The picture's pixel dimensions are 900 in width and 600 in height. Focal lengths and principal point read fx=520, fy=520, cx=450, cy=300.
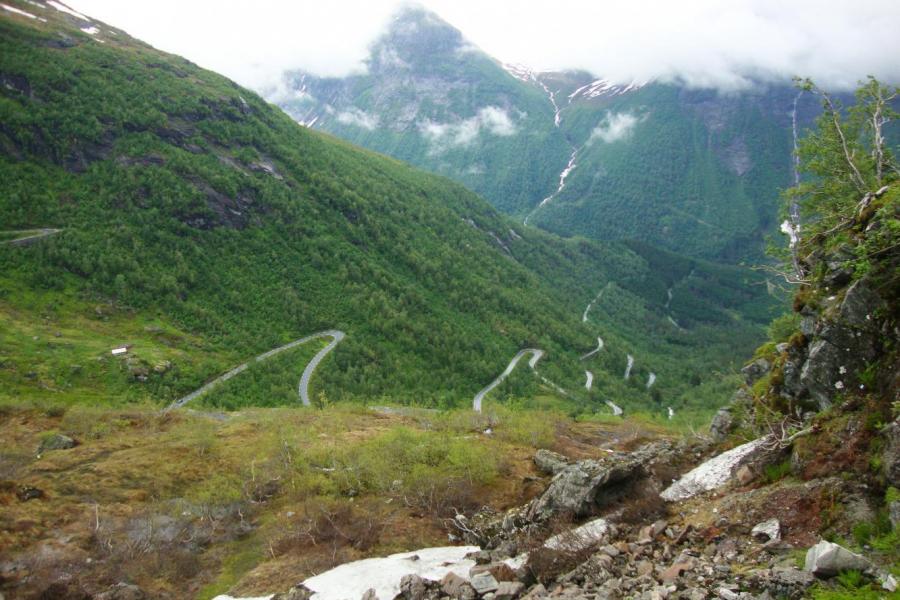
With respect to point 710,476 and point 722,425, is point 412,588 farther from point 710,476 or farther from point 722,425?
point 722,425

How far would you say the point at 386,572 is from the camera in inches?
1260

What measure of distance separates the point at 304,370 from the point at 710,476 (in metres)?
123

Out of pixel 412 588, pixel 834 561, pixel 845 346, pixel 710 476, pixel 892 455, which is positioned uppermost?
pixel 845 346

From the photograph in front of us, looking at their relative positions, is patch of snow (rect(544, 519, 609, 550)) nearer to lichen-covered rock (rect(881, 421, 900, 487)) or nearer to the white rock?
the white rock

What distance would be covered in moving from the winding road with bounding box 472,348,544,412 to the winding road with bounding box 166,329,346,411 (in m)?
44.3

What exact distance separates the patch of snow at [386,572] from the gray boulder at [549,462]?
1610 cm

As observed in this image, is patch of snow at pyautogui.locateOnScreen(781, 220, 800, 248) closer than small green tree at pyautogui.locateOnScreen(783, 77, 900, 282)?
No

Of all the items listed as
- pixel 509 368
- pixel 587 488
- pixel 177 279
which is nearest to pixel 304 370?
pixel 177 279

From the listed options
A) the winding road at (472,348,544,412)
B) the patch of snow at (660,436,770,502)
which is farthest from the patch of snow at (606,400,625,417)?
the patch of snow at (660,436,770,502)

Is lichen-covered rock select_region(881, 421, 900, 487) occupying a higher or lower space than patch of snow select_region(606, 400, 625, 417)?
higher

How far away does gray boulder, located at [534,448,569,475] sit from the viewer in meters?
48.2

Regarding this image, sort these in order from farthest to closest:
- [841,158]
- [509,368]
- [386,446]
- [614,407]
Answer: [509,368], [614,407], [386,446], [841,158]

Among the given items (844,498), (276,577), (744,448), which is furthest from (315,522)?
(844,498)

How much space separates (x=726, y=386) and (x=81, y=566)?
18554cm
